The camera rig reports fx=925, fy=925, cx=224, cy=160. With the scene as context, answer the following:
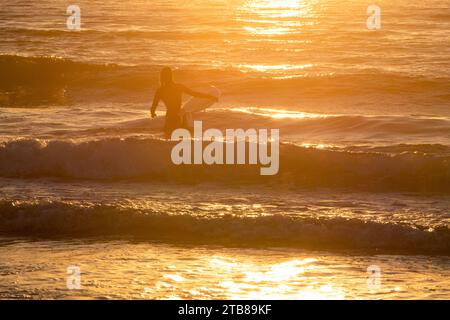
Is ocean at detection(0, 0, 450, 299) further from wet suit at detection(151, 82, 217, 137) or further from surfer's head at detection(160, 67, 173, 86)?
surfer's head at detection(160, 67, 173, 86)

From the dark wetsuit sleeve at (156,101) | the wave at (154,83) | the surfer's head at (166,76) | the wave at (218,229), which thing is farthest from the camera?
the wave at (154,83)

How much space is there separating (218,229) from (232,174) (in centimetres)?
423

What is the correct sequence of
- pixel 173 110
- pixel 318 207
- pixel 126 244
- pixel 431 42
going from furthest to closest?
pixel 431 42
pixel 173 110
pixel 318 207
pixel 126 244

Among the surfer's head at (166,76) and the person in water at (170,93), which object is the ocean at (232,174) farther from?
the surfer's head at (166,76)

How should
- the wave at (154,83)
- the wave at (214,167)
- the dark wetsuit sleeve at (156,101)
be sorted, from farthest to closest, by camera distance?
the wave at (154,83), the wave at (214,167), the dark wetsuit sleeve at (156,101)

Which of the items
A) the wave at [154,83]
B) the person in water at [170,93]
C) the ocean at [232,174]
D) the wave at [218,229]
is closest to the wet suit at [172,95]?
the person in water at [170,93]

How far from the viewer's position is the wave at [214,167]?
51.7 feet

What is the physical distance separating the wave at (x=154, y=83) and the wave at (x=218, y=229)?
1234cm

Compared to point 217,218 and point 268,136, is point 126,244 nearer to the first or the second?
point 217,218

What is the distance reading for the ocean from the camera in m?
10.2

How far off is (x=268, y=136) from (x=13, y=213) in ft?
24.2

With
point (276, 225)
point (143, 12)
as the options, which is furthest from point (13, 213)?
point (143, 12)

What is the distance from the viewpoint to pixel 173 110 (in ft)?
53.0

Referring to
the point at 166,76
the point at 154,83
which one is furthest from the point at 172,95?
the point at 154,83
